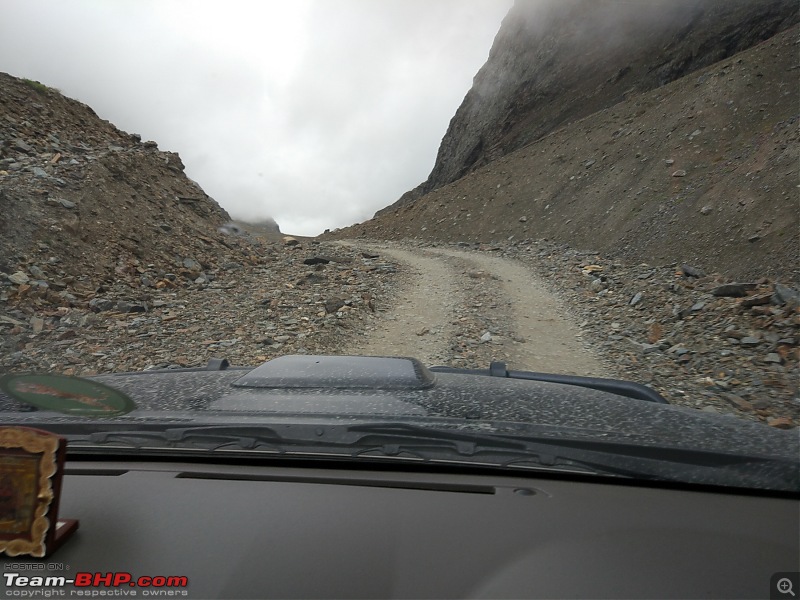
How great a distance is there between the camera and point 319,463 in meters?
1.83

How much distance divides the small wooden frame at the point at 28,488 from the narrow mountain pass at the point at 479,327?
6.20 metres

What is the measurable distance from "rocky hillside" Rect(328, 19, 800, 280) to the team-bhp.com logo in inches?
467

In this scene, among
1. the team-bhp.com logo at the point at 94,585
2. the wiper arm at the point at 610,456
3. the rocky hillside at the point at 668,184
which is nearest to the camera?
the team-bhp.com logo at the point at 94,585

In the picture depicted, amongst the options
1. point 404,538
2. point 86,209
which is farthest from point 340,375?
point 86,209

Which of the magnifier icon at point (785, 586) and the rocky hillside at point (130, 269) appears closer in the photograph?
the magnifier icon at point (785, 586)

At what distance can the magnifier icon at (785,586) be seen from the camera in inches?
50.4

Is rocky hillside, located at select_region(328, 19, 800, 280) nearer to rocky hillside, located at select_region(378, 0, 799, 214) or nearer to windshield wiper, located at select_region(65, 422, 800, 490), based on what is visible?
rocky hillside, located at select_region(378, 0, 799, 214)

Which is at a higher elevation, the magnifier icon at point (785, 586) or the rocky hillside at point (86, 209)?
the rocky hillside at point (86, 209)

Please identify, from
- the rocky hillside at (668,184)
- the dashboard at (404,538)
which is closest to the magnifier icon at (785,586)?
the dashboard at (404,538)

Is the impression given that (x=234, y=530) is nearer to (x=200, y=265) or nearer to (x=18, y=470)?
(x=18, y=470)

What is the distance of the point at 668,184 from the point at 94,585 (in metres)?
22.2

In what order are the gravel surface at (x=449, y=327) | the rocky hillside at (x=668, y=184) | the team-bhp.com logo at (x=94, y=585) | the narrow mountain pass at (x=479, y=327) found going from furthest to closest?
the rocky hillside at (x=668, y=184), the narrow mountain pass at (x=479, y=327), the gravel surface at (x=449, y=327), the team-bhp.com logo at (x=94, y=585)

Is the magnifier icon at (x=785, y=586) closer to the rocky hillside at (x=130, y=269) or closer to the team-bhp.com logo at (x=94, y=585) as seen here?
the team-bhp.com logo at (x=94, y=585)

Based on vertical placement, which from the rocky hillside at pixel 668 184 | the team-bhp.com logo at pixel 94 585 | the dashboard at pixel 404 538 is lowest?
the team-bhp.com logo at pixel 94 585
